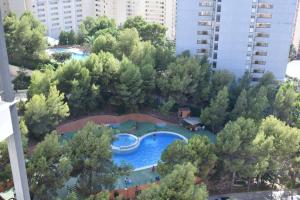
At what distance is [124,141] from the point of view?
19484mm

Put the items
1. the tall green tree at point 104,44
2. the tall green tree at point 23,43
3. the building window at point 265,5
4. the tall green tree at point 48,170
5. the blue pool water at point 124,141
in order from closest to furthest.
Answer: the tall green tree at point 48,170 → the blue pool water at point 124,141 → the building window at point 265,5 → the tall green tree at point 23,43 → the tall green tree at point 104,44

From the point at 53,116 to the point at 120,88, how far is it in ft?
13.7

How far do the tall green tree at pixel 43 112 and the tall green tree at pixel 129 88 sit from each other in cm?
345

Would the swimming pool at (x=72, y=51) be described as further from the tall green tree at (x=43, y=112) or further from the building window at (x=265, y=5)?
the building window at (x=265, y=5)

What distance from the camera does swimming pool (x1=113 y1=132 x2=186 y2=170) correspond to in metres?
18.0

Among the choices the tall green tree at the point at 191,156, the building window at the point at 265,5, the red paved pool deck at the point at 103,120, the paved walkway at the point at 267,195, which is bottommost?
the paved walkway at the point at 267,195

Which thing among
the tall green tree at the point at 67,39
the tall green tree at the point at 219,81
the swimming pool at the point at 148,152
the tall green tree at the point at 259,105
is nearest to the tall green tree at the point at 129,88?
the swimming pool at the point at 148,152

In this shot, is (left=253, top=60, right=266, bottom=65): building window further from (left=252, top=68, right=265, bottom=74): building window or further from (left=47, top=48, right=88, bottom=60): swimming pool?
(left=47, top=48, right=88, bottom=60): swimming pool

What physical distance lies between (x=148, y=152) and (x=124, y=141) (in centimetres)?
143

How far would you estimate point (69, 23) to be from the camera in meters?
43.9

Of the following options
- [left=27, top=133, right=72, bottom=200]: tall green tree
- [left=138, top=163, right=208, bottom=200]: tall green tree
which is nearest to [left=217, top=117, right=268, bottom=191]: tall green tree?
[left=138, top=163, right=208, bottom=200]: tall green tree

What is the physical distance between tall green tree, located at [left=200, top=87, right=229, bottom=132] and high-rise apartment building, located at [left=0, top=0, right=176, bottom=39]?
85.1ft

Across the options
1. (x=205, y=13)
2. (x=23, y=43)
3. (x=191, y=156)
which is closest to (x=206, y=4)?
(x=205, y=13)

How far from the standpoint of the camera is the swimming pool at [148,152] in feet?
59.2
